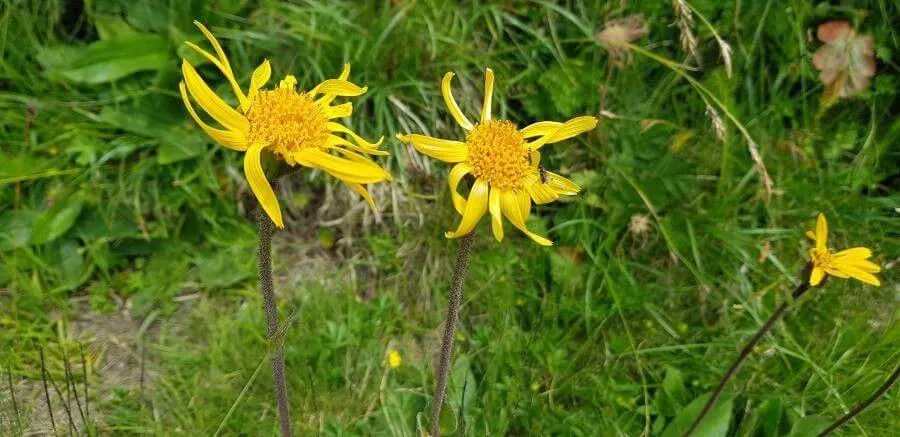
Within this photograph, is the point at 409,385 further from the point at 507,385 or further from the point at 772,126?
the point at 772,126

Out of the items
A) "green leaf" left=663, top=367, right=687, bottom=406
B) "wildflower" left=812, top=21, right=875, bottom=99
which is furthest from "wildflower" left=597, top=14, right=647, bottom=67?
"green leaf" left=663, top=367, right=687, bottom=406

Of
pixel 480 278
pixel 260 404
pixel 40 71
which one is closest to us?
pixel 260 404

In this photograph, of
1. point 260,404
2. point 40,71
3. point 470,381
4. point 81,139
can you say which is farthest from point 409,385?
point 40,71

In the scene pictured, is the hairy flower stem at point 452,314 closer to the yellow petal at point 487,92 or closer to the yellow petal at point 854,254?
the yellow petal at point 487,92

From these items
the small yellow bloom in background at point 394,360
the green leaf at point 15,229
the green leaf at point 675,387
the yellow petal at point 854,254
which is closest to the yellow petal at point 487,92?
the yellow petal at point 854,254

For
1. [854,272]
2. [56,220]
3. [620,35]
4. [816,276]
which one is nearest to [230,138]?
[816,276]

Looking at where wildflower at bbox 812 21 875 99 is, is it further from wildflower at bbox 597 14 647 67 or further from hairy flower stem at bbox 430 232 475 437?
hairy flower stem at bbox 430 232 475 437

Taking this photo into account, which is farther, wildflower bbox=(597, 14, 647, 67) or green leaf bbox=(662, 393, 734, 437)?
wildflower bbox=(597, 14, 647, 67)
